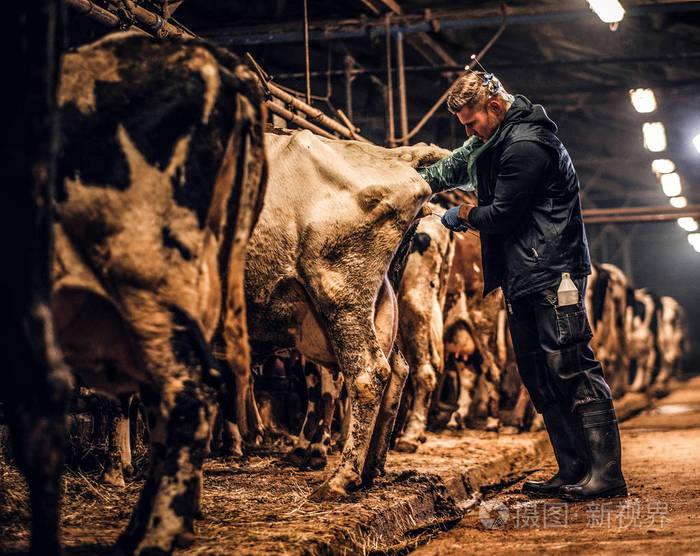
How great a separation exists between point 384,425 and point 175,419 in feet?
7.11

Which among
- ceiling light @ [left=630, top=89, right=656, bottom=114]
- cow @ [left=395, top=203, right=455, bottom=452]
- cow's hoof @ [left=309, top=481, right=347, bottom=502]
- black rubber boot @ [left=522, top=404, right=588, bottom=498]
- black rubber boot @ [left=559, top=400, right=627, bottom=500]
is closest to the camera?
cow's hoof @ [left=309, top=481, right=347, bottom=502]

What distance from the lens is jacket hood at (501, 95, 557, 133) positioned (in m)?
4.83

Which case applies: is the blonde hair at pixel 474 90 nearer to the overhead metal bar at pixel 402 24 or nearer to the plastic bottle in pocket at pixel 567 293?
the plastic bottle in pocket at pixel 567 293

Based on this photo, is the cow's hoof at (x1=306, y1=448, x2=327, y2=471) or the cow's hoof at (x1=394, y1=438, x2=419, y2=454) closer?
the cow's hoof at (x1=306, y1=448, x2=327, y2=471)

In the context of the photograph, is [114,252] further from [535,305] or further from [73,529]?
[535,305]

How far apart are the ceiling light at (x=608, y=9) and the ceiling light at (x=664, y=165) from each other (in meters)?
7.67

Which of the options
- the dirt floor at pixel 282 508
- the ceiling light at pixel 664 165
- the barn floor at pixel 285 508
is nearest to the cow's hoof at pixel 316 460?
the dirt floor at pixel 282 508

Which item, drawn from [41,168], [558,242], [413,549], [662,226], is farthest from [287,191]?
[662,226]

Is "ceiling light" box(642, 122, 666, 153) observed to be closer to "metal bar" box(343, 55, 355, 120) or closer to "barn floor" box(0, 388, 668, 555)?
"metal bar" box(343, 55, 355, 120)

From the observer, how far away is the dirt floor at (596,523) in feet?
11.4

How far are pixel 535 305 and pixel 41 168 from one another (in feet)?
10.6

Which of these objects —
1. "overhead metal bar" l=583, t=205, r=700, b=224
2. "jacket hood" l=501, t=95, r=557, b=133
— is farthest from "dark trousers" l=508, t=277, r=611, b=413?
"overhead metal bar" l=583, t=205, r=700, b=224

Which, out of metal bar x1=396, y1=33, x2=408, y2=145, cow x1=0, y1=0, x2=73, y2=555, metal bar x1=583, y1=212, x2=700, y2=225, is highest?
metal bar x1=396, y1=33, x2=408, y2=145

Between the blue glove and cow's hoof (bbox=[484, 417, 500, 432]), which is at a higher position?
the blue glove
